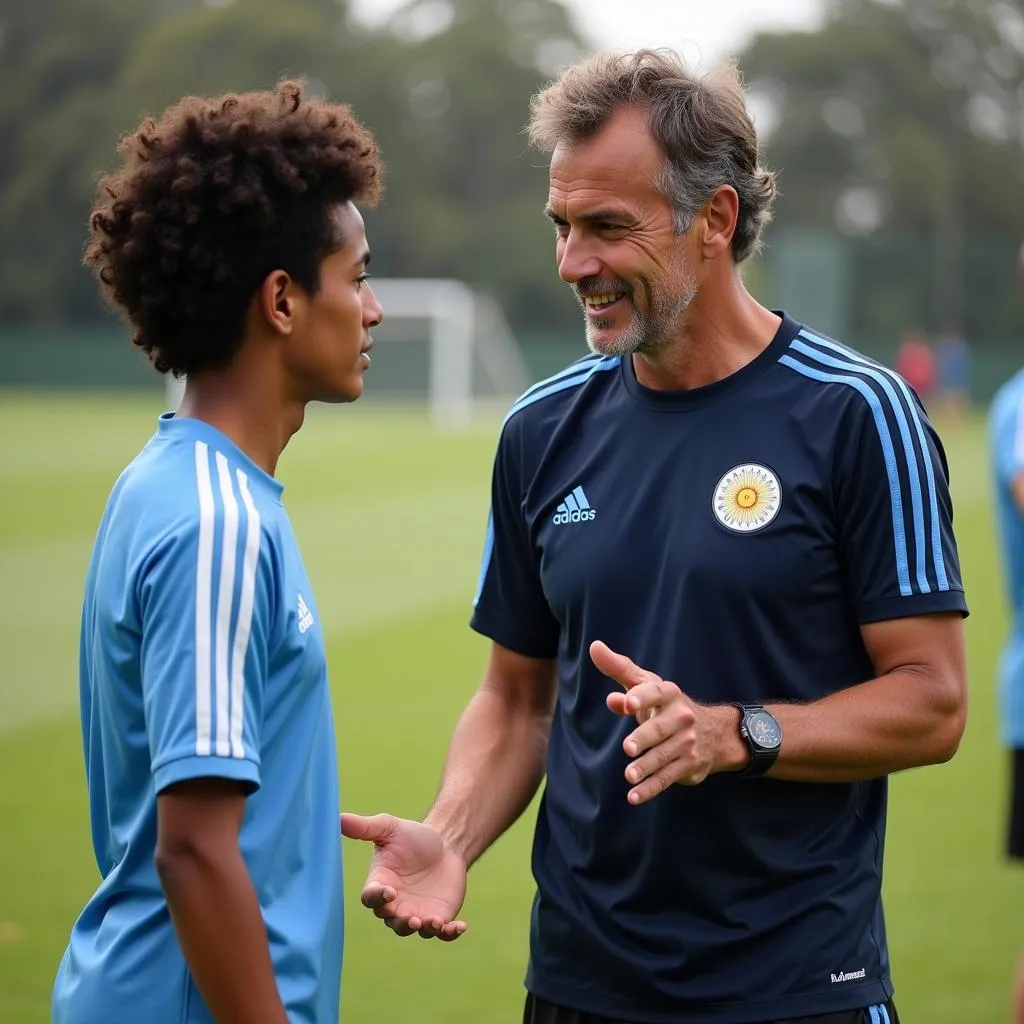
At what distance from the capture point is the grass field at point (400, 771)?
6.02m

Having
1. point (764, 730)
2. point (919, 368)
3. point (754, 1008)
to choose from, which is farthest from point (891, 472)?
point (919, 368)

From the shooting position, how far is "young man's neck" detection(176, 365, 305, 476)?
2.63m

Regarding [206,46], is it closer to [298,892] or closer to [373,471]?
[373,471]

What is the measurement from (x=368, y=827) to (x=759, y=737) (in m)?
0.76

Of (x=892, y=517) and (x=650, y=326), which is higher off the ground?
(x=650, y=326)

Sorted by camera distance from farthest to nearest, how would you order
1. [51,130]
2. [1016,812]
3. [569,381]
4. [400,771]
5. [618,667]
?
[51,130] → [400,771] → [1016,812] → [569,381] → [618,667]

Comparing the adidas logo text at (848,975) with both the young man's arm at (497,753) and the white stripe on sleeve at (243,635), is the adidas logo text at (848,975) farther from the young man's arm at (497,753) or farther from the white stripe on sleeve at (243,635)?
the white stripe on sleeve at (243,635)

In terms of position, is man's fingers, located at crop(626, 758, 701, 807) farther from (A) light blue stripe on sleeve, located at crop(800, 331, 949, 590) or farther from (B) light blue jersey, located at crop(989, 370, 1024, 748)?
(B) light blue jersey, located at crop(989, 370, 1024, 748)

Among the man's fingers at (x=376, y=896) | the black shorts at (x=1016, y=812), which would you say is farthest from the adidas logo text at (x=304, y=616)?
the black shorts at (x=1016, y=812)

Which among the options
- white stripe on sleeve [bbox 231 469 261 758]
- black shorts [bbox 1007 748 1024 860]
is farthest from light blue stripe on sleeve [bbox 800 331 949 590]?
black shorts [bbox 1007 748 1024 860]

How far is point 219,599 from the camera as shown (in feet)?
7.61

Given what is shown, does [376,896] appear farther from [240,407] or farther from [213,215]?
[213,215]

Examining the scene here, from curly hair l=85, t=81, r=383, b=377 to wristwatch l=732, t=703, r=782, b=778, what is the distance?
1.07m

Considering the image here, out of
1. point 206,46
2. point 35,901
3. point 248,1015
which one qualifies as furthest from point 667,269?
point 206,46
